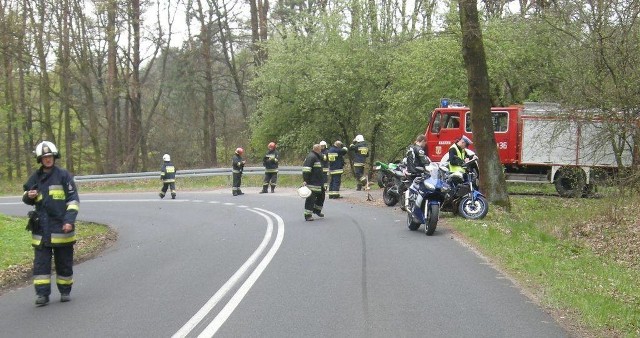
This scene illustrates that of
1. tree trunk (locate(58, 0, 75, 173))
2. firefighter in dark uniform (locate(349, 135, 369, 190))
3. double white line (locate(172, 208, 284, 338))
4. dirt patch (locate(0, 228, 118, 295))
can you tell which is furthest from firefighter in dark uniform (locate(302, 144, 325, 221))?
tree trunk (locate(58, 0, 75, 173))

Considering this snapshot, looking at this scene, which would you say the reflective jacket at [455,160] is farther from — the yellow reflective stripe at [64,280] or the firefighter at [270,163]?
the firefighter at [270,163]

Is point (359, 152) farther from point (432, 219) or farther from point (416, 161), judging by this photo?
point (432, 219)

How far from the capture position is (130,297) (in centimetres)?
820

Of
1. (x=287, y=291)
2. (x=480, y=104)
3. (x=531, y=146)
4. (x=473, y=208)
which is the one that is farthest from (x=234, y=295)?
(x=531, y=146)

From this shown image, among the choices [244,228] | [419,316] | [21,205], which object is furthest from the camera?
[21,205]

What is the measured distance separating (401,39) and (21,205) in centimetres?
1704

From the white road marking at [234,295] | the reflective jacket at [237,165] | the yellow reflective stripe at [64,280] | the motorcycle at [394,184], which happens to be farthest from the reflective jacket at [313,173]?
the reflective jacket at [237,165]

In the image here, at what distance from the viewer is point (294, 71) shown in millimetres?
31641

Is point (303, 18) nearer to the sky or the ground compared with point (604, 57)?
nearer to the sky

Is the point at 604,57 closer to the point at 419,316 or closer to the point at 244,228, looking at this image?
the point at 244,228

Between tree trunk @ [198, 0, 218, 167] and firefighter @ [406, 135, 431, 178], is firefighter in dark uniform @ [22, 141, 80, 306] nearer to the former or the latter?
firefighter @ [406, 135, 431, 178]

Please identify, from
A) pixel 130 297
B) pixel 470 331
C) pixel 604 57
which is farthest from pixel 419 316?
pixel 604 57

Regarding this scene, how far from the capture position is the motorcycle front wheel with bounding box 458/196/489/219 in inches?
597

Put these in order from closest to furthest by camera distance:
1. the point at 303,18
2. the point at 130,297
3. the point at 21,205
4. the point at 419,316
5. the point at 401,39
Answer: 1. the point at 419,316
2. the point at 130,297
3. the point at 21,205
4. the point at 401,39
5. the point at 303,18
